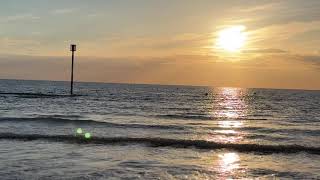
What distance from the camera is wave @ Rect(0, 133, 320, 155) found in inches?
858

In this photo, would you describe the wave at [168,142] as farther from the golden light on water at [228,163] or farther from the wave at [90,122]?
the wave at [90,122]

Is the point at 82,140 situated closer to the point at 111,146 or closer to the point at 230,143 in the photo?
the point at 111,146

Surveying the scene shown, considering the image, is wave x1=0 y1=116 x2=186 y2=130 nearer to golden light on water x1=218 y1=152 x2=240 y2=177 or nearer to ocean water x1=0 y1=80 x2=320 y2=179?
ocean water x1=0 y1=80 x2=320 y2=179

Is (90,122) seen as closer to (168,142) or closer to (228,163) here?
(168,142)

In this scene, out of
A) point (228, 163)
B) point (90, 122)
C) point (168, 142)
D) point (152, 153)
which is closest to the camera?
point (228, 163)

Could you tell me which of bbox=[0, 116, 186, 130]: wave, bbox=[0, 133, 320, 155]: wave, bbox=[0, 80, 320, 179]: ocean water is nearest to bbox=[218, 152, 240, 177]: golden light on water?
bbox=[0, 80, 320, 179]: ocean water

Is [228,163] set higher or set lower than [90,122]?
higher

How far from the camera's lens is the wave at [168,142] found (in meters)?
21.8

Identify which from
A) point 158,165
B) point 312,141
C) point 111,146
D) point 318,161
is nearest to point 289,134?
point 312,141

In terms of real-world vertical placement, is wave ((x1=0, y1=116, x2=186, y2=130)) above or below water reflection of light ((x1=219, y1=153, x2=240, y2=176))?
below

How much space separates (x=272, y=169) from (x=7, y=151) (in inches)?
426

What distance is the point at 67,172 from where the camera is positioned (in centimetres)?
1465

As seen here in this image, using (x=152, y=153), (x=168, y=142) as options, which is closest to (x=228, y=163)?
(x=152, y=153)

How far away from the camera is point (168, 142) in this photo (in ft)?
76.7
